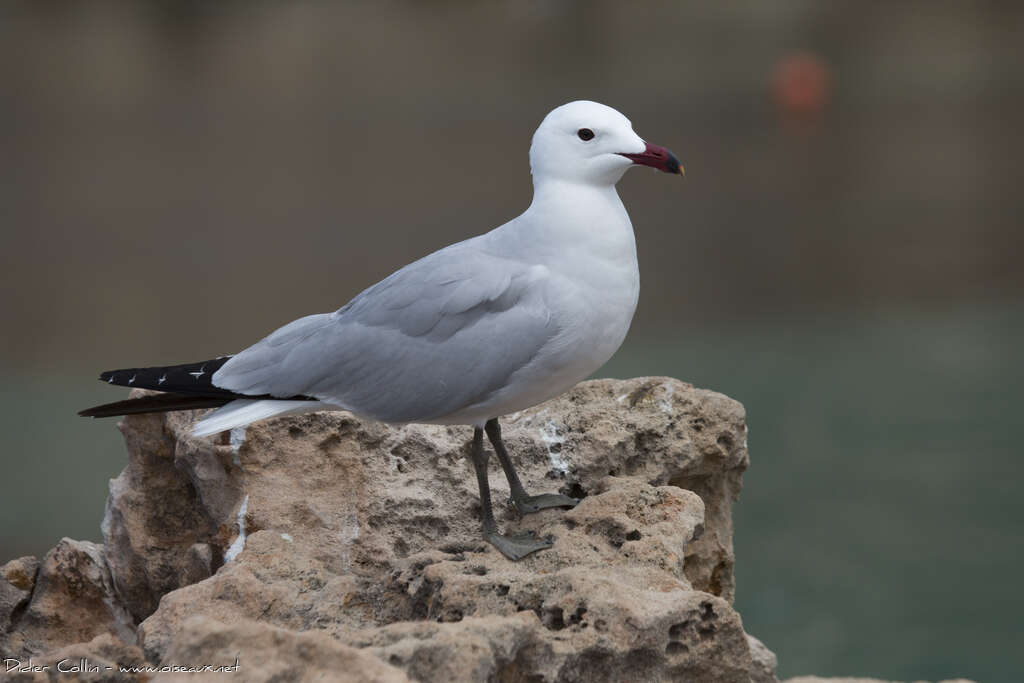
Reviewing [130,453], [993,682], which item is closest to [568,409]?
[130,453]

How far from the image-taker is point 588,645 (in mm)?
2051

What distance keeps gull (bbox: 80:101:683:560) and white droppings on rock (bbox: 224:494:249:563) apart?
30 centimetres

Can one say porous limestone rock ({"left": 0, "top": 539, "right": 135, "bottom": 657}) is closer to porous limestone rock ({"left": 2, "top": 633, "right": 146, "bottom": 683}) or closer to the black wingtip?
the black wingtip

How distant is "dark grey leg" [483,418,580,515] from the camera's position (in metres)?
2.77

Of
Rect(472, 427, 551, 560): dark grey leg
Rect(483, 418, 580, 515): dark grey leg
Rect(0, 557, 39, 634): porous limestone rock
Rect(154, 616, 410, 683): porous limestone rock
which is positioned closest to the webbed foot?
Rect(472, 427, 551, 560): dark grey leg

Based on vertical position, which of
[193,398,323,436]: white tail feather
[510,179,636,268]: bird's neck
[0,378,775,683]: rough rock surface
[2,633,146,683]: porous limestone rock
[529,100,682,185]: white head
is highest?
[529,100,682,185]: white head

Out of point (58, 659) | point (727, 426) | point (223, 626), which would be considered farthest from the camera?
point (727, 426)

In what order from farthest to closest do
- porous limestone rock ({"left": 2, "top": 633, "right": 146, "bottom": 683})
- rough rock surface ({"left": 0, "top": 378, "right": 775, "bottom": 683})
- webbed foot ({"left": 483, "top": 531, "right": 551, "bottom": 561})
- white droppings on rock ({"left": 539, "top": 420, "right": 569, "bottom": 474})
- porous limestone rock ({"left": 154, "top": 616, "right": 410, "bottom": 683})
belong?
white droppings on rock ({"left": 539, "top": 420, "right": 569, "bottom": 474}) < webbed foot ({"left": 483, "top": 531, "right": 551, "bottom": 561}) < rough rock surface ({"left": 0, "top": 378, "right": 775, "bottom": 683}) < porous limestone rock ({"left": 2, "top": 633, "right": 146, "bottom": 683}) < porous limestone rock ({"left": 154, "top": 616, "right": 410, "bottom": 683})

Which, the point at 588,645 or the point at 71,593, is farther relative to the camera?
the point at 71,593

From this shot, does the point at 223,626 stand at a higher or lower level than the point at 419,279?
lower

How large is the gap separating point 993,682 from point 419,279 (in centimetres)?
375

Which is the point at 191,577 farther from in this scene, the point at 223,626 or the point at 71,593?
the point at 223,626

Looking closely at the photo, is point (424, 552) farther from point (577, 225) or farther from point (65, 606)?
point (65, 606)

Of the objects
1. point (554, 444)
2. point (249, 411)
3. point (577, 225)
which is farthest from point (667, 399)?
point (249, 411)
